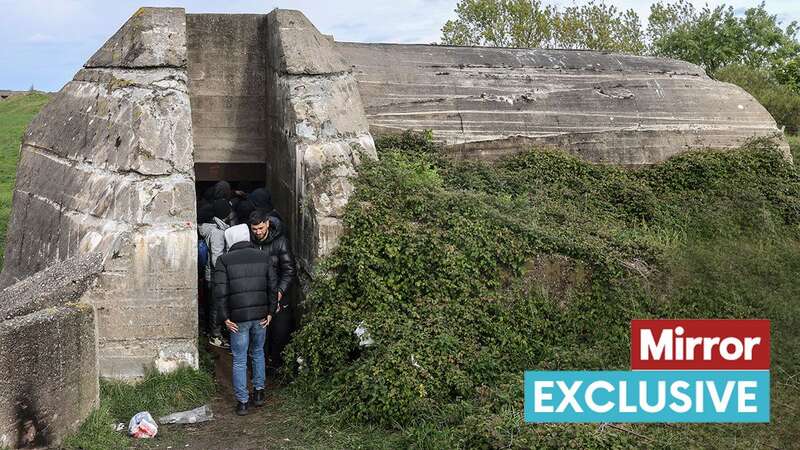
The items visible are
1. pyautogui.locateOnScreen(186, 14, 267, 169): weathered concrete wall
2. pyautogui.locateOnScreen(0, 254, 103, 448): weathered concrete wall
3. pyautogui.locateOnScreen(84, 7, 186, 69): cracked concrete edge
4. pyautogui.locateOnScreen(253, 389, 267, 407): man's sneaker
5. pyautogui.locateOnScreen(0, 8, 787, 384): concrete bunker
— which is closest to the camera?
pyautogui.locateOnScreen(0, 254, 103, 448): weathered concrete wall

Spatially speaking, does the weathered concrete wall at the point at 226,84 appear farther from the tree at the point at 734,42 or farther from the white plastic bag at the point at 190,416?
the tree at the point at 734,42

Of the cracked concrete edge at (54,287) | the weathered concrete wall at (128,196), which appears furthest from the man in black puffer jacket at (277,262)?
the cracked concrete edge at (54,287)

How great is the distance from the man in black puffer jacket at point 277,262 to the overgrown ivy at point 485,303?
0.28m

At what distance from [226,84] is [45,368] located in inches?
171

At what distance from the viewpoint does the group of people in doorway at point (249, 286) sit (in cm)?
641

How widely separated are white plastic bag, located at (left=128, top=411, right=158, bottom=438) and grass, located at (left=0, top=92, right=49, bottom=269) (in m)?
7.47

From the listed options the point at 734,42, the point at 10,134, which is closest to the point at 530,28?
the point at 734,42

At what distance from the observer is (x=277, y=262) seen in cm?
693

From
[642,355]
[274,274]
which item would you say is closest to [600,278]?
[642,355]

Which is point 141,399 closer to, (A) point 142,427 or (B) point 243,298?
(A) point 142,427

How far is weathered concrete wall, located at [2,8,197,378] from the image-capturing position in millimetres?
6805

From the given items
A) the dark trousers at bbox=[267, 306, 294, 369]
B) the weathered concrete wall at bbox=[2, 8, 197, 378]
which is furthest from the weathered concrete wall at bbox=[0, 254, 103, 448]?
the dark trousers at bbox=[267, 306, 294, 369]

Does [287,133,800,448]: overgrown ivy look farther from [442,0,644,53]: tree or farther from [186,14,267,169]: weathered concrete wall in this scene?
[442,0,644,53]: tree

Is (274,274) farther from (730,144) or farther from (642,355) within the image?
(730,144)
